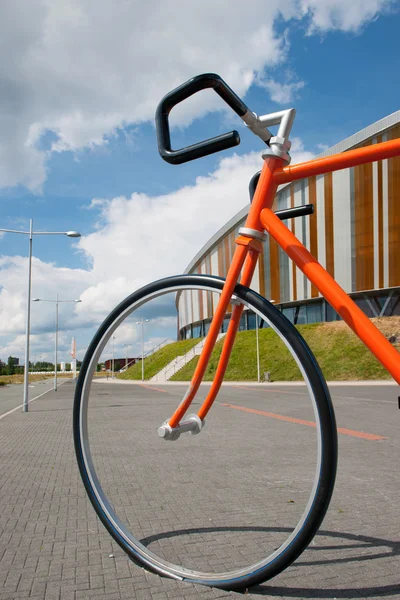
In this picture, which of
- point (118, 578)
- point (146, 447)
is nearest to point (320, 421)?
point (118, 578)

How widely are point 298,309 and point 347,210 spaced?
33.9ft

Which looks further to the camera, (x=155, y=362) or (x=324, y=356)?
(x=155, y=362)

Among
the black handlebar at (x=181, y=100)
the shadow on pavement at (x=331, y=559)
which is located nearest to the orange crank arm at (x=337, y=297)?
the black handlebar at (x=181, y=100)

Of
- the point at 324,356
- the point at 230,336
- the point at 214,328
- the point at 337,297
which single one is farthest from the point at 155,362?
the point at 337,297

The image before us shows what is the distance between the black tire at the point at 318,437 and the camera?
213cm

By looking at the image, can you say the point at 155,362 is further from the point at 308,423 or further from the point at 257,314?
the point at 257,314

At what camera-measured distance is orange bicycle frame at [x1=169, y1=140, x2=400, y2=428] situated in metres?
2.20

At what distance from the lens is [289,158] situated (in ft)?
8.43

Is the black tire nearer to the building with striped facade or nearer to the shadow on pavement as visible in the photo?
the shadow on pavement

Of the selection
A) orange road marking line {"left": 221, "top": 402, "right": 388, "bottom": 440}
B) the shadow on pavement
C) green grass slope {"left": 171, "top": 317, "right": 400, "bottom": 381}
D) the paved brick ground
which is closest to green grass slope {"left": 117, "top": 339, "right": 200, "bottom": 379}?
green grass slope {"left": 171, "top": 317, "right": 400, "bottom": 381}

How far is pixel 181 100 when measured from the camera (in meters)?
2.36

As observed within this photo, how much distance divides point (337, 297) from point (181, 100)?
1.08 meters

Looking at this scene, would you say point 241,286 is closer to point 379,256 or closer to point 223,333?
point 223,333

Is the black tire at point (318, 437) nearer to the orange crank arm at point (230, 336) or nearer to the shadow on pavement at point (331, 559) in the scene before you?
the orange crank arm at point (230, 336)
